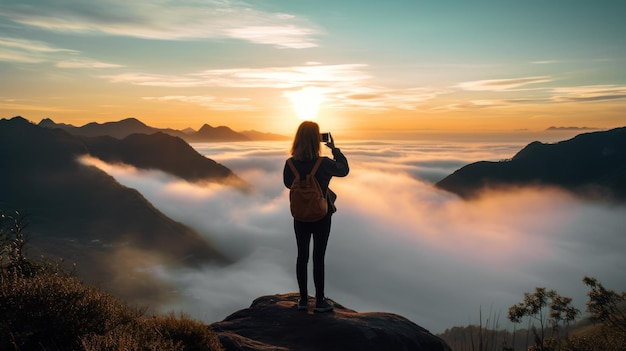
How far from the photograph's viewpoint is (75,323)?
18.1ft

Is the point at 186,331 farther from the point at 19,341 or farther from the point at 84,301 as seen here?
the point at 19,341

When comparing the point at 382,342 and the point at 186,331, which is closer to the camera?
the point at 186,331

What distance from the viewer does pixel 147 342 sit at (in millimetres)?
4953

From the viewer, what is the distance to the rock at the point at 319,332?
273 inches

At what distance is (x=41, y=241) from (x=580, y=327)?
20435 centimetres

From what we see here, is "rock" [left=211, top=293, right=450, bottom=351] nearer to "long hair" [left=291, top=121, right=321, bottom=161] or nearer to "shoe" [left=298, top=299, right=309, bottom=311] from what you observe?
"shoe" [left=298, top=299, right=309, bottom=311]

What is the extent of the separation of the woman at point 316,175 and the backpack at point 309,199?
105mm

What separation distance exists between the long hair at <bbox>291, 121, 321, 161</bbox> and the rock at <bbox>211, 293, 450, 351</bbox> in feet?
9.17

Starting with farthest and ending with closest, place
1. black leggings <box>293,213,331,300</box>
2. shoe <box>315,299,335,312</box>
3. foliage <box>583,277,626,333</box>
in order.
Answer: foliage <box>583,277,626,333</box>
shoe <box>315,299,335,312</box>
black leggings <box>293,213,331,300</box>

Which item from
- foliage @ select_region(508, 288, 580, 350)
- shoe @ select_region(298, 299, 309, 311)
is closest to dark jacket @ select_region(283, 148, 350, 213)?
shoe @ select_region(298, 299, 309, 311)

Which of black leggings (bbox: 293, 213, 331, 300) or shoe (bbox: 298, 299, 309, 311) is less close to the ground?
black leggings (bbox: 293, 213, 331, 300)

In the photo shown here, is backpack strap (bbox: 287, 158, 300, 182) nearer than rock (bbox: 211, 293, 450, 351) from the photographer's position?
No

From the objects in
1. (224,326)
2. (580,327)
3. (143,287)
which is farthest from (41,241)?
(224,326)

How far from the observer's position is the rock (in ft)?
22.7
